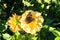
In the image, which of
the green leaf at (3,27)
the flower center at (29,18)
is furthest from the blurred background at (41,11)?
the flower center at (29,18)

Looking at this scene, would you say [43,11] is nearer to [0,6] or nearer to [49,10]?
[49,10]

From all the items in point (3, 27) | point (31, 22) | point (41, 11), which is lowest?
point (31, 22)

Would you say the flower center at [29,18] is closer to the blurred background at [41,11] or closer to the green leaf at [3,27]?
the blurred background at [41,11]

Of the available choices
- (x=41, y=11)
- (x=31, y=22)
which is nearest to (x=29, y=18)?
(x=31, y=22)

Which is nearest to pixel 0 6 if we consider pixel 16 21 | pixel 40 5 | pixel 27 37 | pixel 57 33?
pixel 40 5

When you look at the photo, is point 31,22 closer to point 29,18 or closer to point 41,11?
point 29,18

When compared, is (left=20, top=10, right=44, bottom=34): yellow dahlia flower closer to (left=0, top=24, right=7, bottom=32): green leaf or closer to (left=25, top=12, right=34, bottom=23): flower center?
(left=25, top=12, right=34, bottom=23): flower center

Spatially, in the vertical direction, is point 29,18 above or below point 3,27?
below

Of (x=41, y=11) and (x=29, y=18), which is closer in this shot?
(x=29, y=18)
